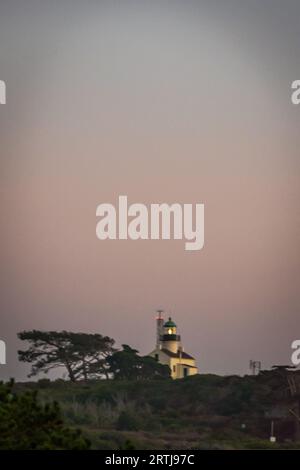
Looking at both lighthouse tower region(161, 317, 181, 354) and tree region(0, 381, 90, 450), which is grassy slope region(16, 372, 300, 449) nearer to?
lighthouse tower region(161, 317, 181, 354)

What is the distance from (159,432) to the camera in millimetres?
126312

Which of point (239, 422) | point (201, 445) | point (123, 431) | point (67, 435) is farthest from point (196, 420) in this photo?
point (67, 435)

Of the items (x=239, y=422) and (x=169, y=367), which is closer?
(x=239, y=422)

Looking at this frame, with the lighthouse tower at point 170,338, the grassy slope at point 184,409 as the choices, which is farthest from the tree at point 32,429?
the lighthouse tower at point 170,338

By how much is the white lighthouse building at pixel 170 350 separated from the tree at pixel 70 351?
18.1 ft

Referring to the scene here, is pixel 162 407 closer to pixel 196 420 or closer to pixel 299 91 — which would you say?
pixel 196 420

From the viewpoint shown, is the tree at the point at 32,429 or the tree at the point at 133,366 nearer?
the tree at the point at 32,429

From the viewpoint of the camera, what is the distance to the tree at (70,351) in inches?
6053

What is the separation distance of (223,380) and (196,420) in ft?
40.8

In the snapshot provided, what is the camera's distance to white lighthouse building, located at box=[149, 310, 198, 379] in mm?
157625

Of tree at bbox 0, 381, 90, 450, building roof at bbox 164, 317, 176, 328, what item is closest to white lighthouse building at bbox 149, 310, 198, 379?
building roof at bbox 164, 317, 176, 328

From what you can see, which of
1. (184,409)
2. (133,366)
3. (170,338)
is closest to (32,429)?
(184,409)

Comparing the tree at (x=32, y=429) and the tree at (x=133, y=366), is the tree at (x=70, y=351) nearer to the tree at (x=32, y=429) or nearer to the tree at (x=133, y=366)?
the tree at (x=133, y=366)

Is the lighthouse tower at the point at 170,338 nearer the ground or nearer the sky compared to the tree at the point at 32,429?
nearer the sky
